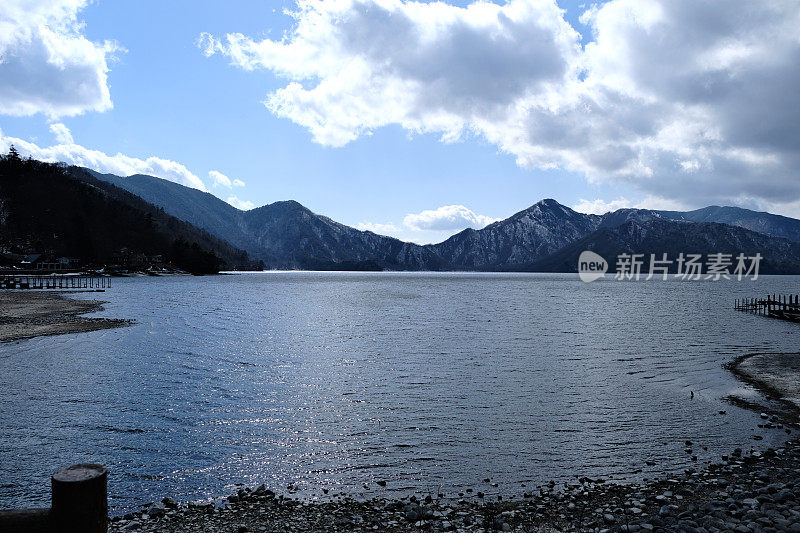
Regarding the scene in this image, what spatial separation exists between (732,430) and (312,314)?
74365 millimetres

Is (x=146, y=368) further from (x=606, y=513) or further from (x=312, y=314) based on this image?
(x=312, y=314)

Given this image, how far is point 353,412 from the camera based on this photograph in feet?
86.6

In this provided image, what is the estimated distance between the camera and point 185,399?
2822 cm

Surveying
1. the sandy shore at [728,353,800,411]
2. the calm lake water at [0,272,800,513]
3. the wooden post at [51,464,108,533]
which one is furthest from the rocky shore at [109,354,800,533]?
the sandy shore at [728,353,800,411]

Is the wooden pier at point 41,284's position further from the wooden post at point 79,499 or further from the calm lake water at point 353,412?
the wooden post at point 79,499

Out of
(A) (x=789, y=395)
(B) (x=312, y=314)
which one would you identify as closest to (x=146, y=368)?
(A) (x=789, y=395)

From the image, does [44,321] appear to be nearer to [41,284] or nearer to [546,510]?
[546,510]

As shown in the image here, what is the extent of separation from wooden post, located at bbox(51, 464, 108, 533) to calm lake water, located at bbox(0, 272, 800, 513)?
9.20 metres

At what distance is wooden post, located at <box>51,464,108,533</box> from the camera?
7.34 m

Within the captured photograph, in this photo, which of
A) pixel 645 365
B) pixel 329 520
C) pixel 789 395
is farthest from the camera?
pixel 645 365

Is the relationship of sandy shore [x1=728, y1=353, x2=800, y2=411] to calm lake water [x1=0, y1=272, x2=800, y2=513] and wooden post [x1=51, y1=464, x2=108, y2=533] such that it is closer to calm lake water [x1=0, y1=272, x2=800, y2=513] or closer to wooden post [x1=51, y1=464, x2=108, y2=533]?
calm lake water [x1=0, y1=272, x2=800, y2=513]

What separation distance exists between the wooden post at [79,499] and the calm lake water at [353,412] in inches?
362

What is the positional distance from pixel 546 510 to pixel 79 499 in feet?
42.0

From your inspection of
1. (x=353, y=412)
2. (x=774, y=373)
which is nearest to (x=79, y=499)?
(x=353, y=412)
